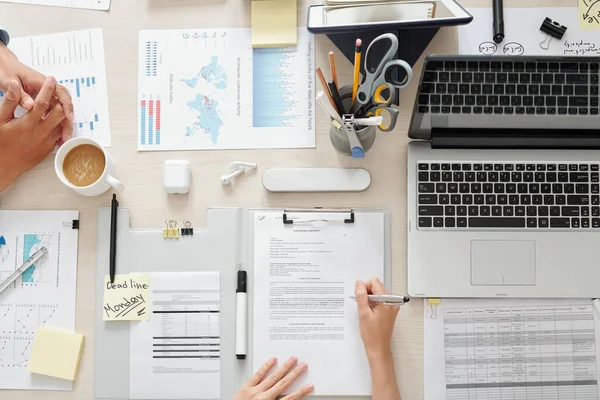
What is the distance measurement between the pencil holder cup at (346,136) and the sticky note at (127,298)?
1.39 ft

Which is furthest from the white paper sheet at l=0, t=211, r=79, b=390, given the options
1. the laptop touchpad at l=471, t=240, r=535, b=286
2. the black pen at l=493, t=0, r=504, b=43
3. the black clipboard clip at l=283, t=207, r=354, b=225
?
the black pen at l=493, t=0, r=504, b=43

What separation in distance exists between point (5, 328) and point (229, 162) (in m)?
0.52

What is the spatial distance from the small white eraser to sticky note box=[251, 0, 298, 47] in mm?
269

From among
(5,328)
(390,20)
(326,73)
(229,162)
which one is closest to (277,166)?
(229,162)

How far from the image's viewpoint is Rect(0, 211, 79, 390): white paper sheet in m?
0.96

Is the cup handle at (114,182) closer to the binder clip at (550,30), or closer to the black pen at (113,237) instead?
the black pen at (113,237)

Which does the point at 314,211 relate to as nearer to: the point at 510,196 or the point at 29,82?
the point at 510,196

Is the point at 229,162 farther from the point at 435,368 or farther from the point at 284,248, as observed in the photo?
the point at 435,368

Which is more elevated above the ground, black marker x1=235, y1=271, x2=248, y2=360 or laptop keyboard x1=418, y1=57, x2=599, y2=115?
laptop keyboard x1=418, y1=57, x2=599, y2=115

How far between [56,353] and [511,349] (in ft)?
2.69

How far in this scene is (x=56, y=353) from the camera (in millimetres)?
949

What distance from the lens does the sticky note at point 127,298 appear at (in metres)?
0.95

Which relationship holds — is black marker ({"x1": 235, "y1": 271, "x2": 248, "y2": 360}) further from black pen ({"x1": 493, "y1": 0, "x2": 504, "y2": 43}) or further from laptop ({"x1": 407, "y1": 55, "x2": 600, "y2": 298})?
black pen ({"x1": 493, "y1": 0, "x2": 504, "y2": 43})

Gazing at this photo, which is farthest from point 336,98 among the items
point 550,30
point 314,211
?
point 550,30
